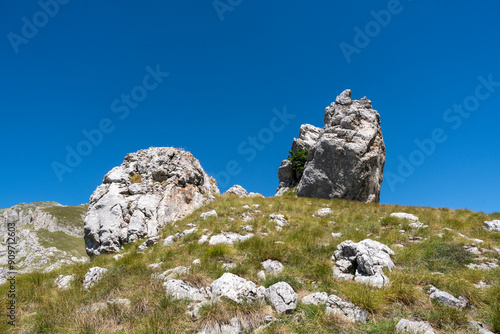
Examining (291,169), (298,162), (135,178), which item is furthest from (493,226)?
(135,178)

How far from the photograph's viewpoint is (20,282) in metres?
8.05

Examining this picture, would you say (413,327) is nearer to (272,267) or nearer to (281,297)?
(281,297)

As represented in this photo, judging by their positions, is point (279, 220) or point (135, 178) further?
point (135, 178)

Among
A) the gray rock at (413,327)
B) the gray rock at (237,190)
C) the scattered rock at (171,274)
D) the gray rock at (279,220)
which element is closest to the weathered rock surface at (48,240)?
the gray rock at (237,190)

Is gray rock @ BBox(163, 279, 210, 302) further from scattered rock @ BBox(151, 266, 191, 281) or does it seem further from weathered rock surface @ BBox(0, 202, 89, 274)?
weathered rock surface @ BBox(0, 202, 89, 274)

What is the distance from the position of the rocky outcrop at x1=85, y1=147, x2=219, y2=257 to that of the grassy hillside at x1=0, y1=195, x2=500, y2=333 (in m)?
4.21

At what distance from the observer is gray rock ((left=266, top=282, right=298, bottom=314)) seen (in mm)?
5297

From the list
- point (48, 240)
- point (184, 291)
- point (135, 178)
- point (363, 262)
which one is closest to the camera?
point (184, 291)

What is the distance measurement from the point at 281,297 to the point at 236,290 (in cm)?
114

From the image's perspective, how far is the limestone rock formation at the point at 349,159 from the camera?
22.2 meters

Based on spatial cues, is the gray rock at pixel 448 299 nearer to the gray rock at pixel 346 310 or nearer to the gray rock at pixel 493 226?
the gray rock at pixel 346 310

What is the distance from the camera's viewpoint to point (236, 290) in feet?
19.1

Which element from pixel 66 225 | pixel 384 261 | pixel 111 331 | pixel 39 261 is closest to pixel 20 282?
pixel 111 331

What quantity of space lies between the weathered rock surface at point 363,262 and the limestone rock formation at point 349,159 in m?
14.8
